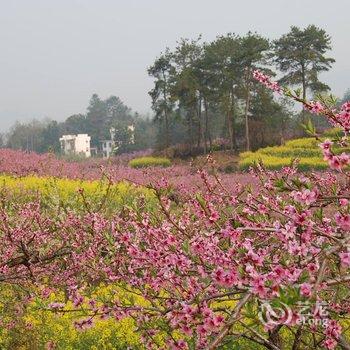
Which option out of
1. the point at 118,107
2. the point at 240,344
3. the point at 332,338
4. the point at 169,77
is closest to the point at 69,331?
the point at 240,344

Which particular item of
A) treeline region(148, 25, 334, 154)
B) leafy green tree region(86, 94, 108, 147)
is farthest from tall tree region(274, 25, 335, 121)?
leafy green tree region(86, 94, 108, 147)

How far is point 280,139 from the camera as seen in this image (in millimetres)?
38406

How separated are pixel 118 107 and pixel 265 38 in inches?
4222

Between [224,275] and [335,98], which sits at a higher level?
[335,98]

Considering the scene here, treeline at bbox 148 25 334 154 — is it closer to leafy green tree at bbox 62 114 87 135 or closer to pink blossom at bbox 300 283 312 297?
pink blossom at bbox 300 283 312 297

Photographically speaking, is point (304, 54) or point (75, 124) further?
point (75, 124)

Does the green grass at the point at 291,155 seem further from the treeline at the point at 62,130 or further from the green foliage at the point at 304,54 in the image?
the treeline at the point at 62,130

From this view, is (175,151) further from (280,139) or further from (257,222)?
(257,222)

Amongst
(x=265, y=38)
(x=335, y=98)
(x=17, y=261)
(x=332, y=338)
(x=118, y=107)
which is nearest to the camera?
(x=332, y=338)
